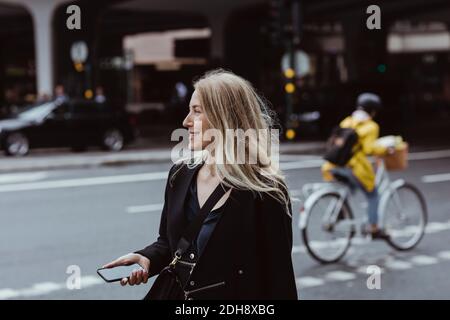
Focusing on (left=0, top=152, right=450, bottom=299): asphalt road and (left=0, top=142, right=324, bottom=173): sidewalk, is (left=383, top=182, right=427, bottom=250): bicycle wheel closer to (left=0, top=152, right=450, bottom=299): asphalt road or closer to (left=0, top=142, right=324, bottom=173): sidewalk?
(left=0, top=152, right=450, bottom=299): asphalt road

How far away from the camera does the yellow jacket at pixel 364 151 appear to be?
24.4 feet

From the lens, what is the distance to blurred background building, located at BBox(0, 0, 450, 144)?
23797 mm

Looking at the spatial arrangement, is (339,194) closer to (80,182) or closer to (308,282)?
(308,282)

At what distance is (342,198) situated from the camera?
7.48m

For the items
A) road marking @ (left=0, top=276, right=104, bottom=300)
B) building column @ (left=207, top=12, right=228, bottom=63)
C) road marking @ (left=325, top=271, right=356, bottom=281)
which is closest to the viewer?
road marking @ (left=0, top=276, right=104, bottom=300)

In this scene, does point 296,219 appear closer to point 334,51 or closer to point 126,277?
point 126,277

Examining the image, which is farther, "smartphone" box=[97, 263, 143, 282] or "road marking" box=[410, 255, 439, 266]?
"road marking" box=[410, 255, 439, 266]

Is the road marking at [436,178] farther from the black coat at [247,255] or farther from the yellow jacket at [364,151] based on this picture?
the black coat at [247,255]

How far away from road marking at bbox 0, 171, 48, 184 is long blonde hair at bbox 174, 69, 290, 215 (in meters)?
12.4

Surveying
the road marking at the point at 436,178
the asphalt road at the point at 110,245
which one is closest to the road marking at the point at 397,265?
the asphalt road at the point at 110,245

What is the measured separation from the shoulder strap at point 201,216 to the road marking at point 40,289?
13.0ft

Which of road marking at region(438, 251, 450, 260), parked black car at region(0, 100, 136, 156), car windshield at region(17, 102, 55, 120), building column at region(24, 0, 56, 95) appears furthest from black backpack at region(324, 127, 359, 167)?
building column at region(24, 0, 56, 95)

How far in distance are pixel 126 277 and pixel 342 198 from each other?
505 cm

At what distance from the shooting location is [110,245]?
8180 millimetres
